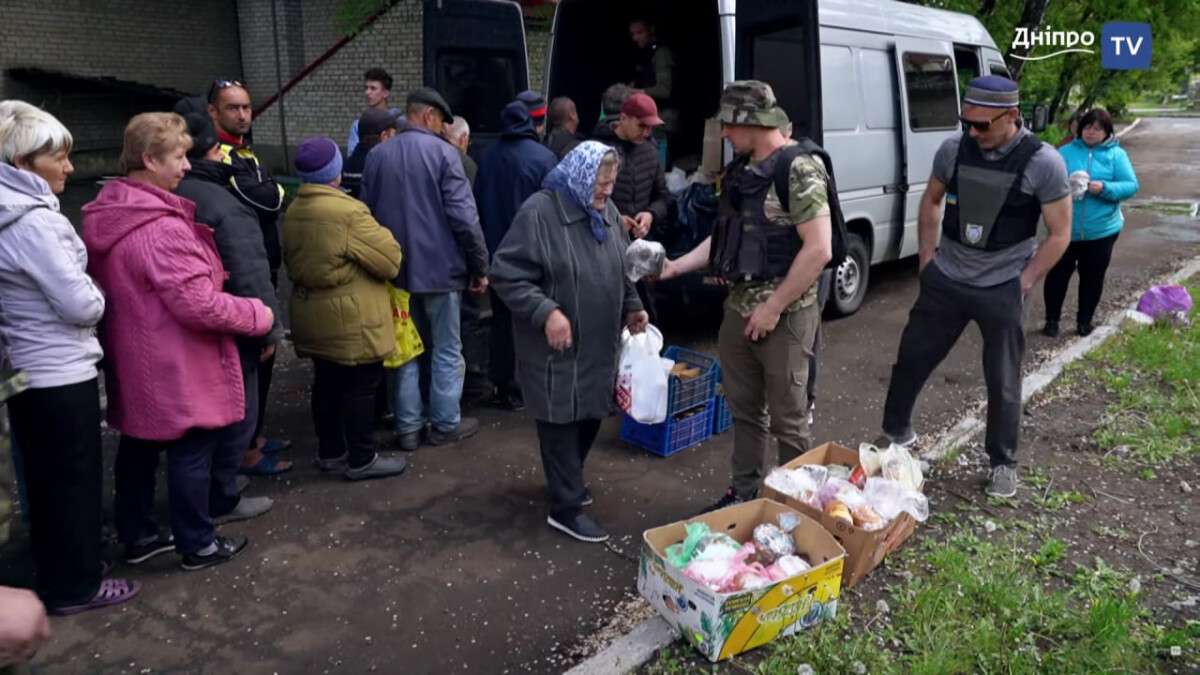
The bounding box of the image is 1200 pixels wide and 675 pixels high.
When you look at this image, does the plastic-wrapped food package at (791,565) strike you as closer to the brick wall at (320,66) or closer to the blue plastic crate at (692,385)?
the blue plastic crate at (692,385)

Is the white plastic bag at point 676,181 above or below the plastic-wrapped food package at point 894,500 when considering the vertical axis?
above

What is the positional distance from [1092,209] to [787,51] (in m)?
2.79

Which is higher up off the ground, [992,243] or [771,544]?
[992,243]

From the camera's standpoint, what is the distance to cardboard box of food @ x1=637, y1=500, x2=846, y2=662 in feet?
9.23

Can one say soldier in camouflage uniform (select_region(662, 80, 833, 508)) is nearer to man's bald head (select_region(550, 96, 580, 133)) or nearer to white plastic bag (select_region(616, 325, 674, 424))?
A: white plastic bag (select_region(616, 325, 674, 424))

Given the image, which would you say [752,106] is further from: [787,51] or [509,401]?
[509,401]

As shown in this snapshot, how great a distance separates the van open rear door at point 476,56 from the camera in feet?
20.0

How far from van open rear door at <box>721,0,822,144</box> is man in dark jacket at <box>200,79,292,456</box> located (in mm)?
2901

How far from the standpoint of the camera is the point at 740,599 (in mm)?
2791

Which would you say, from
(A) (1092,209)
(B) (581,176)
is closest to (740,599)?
(B) (581,176)

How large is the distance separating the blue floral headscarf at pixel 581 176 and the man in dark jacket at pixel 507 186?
1.56 metres

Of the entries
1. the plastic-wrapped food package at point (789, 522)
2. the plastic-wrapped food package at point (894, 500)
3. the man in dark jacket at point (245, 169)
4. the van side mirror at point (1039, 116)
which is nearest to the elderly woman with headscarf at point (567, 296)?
the plastic-wrapped food package at point (789, 522)

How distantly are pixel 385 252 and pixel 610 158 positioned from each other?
1.20m

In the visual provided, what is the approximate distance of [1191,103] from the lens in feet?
221
